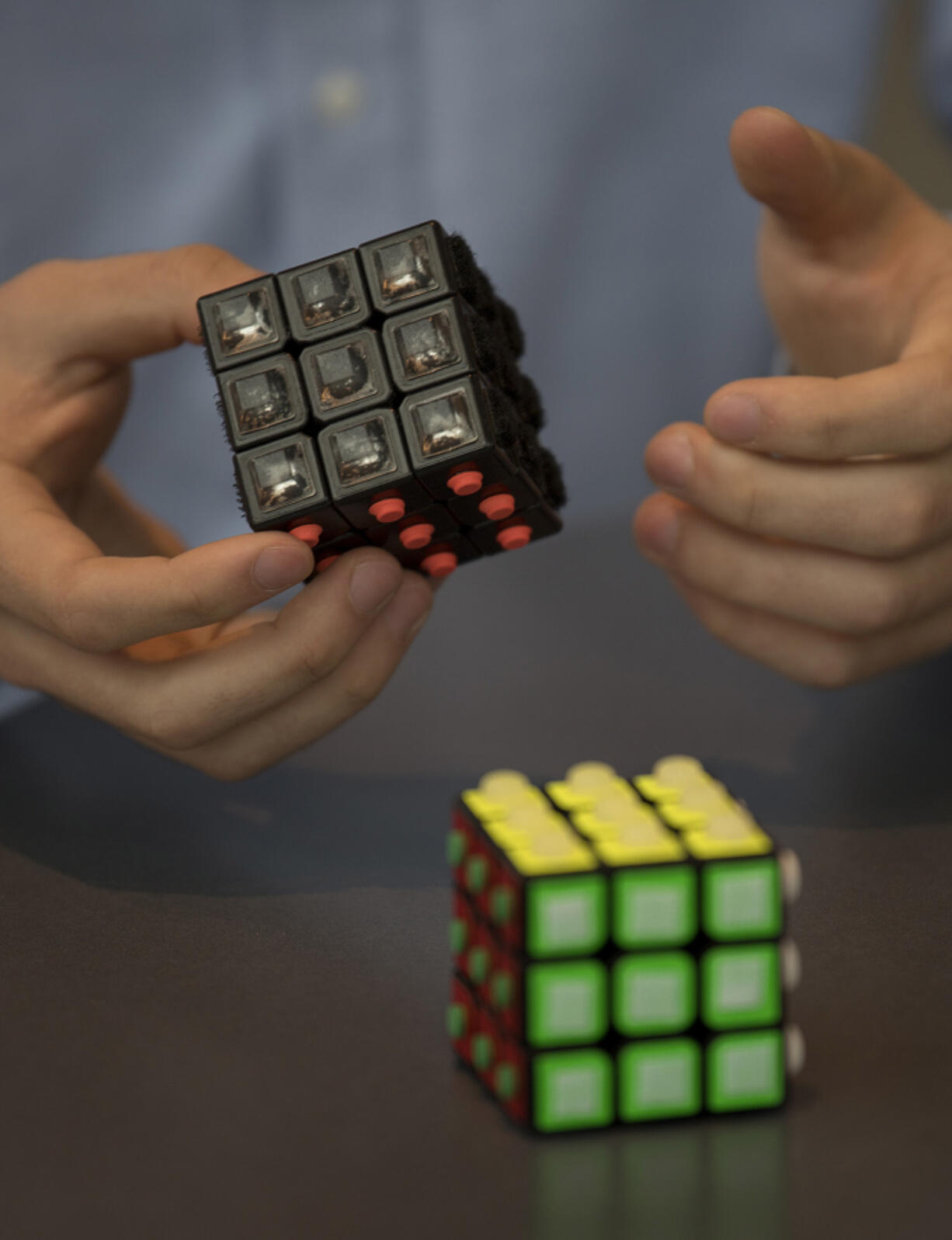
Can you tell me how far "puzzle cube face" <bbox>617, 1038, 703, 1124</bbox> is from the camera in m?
0.55

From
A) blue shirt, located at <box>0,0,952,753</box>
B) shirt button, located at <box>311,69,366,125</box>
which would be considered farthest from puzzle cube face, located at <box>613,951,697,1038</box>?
shirt button, located at <box>311,69,366,125</box>

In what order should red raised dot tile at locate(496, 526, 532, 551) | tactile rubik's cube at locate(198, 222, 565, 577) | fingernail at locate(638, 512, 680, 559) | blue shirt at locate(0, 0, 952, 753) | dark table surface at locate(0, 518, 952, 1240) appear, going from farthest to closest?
blue shirt at locate(0, 0, 952, 753) → fingernail at locate(638, 512, 680, 559) → red raised dot tile at locate(496, 526, 532, 551) → tactile rubik's cube at locate(198, 222, 565, 577) → dark table surface at locate(0, 518, 952, 1240)

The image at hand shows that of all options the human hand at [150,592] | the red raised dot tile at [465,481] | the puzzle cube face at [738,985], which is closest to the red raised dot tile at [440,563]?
the human hand at [150,592]

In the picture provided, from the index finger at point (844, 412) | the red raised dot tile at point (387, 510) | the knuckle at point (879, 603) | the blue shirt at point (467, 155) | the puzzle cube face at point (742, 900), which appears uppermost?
the blue shirt at point (467, 155)

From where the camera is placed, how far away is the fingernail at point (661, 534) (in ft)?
3.23

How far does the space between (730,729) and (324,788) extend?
1.04ft

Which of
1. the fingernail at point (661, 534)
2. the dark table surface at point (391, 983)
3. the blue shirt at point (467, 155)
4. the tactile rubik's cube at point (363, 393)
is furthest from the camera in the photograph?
the blue shirt at point (467, 155)

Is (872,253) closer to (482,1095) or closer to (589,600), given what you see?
(589,600)

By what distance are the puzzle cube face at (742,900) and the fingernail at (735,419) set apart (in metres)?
0.40

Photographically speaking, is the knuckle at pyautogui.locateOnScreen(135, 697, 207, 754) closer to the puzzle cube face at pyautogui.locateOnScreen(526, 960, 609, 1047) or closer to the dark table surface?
the dark table surface

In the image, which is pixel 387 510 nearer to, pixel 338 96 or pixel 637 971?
pixel 637 971

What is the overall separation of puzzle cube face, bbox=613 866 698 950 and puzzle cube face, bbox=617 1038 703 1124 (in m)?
0.05

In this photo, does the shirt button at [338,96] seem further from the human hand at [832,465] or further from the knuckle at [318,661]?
the knuckle at [318,661]

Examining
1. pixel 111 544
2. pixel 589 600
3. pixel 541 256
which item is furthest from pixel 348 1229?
pixel 541 256
